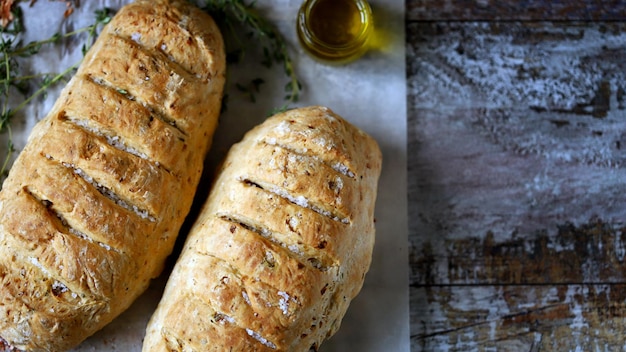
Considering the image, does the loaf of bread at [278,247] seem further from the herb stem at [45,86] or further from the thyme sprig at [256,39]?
the herb stem at [45,86]

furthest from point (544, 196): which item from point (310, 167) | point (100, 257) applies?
point (100, 257)

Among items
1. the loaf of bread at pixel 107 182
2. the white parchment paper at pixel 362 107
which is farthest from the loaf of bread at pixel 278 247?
the white parchment paper at pixel 362 107

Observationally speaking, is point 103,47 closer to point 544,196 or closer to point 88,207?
point 88,207

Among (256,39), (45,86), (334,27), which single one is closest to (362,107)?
(334,27)

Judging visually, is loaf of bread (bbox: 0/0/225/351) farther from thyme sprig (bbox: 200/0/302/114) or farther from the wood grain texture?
the wood grain texture

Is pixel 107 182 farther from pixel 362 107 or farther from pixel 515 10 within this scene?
pixel 515 10
